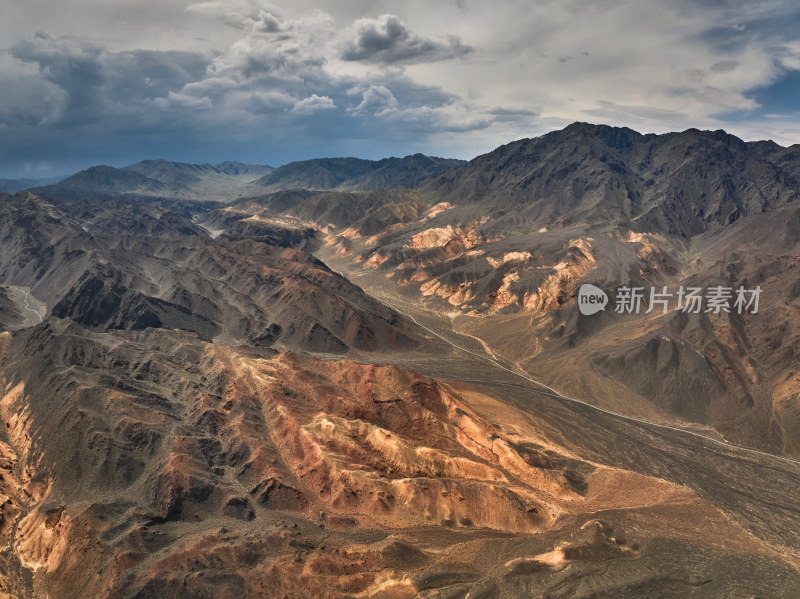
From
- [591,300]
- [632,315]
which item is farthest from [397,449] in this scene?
[632,315]

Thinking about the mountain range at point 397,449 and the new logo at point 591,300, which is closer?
the mountain range at point 397,449

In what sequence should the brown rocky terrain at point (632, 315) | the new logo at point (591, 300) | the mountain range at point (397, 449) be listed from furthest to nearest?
1. the new logo at point (591, 300)
2. the brown rocky terrain at point (632, 315)
3. the mountain range at point (397, 449)

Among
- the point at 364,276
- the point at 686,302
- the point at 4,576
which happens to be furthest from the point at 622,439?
the point at 364,276

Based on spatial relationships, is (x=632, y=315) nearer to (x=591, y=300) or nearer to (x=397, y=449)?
(x=591, y=300)

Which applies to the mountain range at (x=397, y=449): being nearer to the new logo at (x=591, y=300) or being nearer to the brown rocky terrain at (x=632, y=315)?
the brown rocky terrain at (x=632, y=315)

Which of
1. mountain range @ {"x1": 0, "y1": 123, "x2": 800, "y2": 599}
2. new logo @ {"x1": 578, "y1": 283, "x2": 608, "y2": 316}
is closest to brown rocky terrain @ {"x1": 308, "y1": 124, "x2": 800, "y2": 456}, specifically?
mountain range @ {"x1": 0, "y1": 123, "x2": 800, "y2": 599}

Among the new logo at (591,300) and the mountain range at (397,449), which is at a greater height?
the new logo at (591,300)

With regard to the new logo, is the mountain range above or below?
below

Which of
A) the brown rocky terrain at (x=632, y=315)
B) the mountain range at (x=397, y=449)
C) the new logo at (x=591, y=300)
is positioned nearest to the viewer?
the mountain range at (x=397, y=449)

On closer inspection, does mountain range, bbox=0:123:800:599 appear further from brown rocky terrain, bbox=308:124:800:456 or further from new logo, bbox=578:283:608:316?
new logo, bbox=578:283:608:316

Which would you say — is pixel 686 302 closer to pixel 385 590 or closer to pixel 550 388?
pixel 550 388

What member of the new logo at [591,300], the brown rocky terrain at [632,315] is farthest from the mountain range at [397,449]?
the new logo at [591,300]
